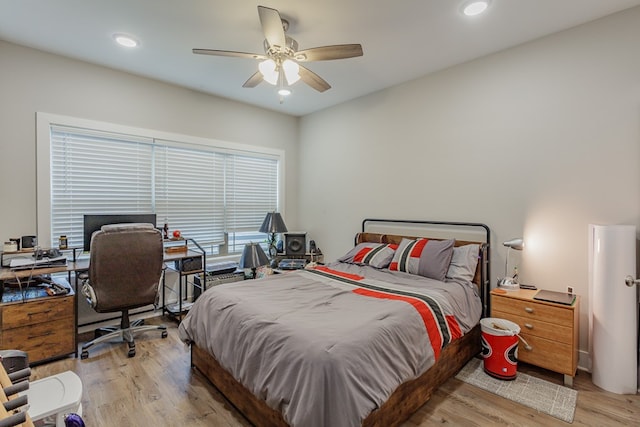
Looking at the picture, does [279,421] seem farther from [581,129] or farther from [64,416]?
[581,129]

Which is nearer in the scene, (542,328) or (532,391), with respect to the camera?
(532,391)

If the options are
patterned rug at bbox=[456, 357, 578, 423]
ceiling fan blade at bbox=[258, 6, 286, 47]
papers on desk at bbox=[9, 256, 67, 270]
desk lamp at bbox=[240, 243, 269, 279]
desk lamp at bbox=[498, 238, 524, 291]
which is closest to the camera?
ceiling fan blade at bbox=[258, 6, 286, 47]

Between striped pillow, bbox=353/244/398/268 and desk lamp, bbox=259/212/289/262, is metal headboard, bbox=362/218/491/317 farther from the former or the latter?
desk lamp, bbox=259/212/289/262

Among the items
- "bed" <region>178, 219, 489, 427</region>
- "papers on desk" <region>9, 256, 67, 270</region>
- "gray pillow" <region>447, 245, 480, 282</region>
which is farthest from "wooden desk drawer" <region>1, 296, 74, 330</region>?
"gray pillow" <region>447, 245, 480, 282</region>

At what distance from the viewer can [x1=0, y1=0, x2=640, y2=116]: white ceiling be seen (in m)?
2.35

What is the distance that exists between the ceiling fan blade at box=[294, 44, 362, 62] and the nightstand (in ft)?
7.56

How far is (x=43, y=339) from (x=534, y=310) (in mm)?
4059

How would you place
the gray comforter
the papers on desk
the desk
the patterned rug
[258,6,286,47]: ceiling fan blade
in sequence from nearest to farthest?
the gray comforter, [258,6,286,47]: ceiling fan blade, the patterned rug, the papers on desk, the desk

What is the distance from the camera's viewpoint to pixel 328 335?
1.69m

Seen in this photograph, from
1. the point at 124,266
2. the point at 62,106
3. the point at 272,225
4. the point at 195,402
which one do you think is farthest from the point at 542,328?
the point at 62,106

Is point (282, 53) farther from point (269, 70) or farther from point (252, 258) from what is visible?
point (252, 258)

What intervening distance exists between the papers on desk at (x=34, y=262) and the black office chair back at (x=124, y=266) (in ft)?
1.29

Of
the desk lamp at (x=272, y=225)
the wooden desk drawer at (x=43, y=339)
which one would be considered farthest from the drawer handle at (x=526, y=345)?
the wooden desk drawer at (x=43, y=339)

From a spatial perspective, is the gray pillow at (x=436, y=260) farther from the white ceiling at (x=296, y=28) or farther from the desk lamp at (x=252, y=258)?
the desk lamp at (x=252, y=258)
